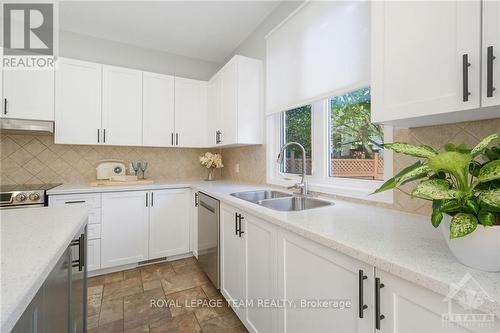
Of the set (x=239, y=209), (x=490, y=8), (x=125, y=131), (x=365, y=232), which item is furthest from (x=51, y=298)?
(x=125, y=131)

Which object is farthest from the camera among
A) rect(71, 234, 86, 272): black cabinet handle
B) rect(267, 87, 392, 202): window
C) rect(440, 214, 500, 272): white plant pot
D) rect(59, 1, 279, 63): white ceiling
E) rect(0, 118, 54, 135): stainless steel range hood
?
rect(59, 1, 279, 63): white ceiling

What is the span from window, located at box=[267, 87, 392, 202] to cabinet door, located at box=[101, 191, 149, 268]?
150 centimetres

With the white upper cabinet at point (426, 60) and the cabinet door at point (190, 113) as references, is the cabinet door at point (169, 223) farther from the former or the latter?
the white upper cabinet at point (426, 60)

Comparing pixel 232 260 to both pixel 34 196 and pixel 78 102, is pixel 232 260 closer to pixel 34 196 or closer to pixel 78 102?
pixel 34 196

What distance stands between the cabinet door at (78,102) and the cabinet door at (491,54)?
304cm

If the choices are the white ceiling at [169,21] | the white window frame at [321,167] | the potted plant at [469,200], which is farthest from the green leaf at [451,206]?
the white ceiling at [169,21]

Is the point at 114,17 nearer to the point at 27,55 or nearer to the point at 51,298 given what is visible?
the point at 27,55

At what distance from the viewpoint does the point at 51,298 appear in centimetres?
76

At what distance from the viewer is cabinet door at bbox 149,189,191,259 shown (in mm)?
2594

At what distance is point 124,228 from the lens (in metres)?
2.45

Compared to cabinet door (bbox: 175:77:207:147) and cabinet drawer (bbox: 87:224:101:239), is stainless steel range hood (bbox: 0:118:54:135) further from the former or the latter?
cabinet door (bbox: 175:77:207:147)

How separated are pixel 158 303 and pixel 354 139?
79.7 inches

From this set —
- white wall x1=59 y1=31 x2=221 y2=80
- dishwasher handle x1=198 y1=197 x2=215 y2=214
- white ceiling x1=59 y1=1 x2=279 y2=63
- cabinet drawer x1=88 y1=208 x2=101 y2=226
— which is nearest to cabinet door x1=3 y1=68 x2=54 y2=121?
white wall x1=59 y1=31 x2=221 y2=80

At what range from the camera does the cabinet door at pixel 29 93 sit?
2224 mm
